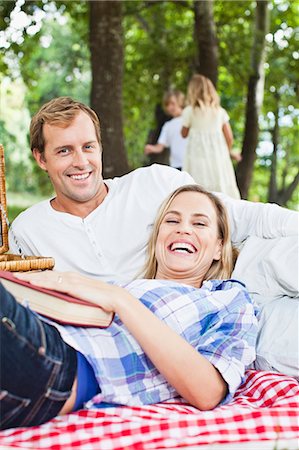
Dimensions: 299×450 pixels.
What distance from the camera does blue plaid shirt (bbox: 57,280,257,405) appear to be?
7.32 ft

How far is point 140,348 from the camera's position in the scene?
2314mm

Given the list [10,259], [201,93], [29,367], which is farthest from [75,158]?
[201,93]

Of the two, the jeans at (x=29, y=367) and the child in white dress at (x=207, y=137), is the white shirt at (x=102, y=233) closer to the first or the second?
the jeans at (x=29, y=367)

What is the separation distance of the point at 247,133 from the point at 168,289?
8.82 meters

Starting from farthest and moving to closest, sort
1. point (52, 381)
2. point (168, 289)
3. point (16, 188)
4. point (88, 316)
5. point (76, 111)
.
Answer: point (16, 188)
point (76, 111)
point (168, 289)
point (88, 316)
point (52, 381)

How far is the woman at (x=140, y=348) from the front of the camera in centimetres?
203

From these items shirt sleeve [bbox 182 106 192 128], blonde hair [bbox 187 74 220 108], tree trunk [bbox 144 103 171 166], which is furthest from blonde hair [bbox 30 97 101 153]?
tree trunk [bbox 144 103 171 166]

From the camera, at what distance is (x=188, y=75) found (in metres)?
12.1

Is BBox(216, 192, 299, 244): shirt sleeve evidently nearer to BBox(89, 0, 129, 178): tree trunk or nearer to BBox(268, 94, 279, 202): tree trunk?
BBox(89, 0, 129, 178): tree trunk

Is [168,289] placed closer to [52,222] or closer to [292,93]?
[52,222]

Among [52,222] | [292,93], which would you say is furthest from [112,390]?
[292,93]

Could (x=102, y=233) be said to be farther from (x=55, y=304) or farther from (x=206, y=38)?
(x=206, y=38)

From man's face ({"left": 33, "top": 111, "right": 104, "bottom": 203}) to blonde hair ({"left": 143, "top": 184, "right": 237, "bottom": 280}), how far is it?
1.44ft

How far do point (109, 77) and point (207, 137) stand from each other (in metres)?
1.21
